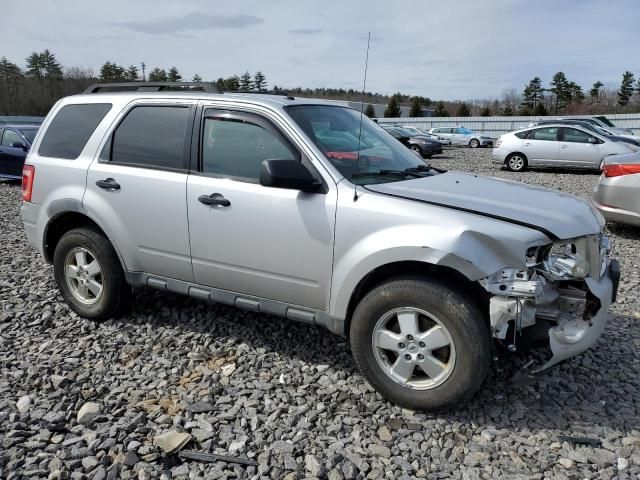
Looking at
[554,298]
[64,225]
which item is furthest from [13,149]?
[554,298]

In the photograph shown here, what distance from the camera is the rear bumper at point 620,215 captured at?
722 cm

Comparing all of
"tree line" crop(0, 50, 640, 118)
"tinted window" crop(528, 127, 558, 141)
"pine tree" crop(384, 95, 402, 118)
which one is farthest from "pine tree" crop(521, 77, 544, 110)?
"tinted window" crop(528, 127, 558, 141)

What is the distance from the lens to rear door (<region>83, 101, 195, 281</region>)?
392 cm

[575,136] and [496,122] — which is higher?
[496,122]

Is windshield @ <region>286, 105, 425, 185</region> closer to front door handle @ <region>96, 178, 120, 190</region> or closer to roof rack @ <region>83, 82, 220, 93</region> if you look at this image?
roof rack @ <region>83, 82, 220, 93</region>

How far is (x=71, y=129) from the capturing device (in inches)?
179

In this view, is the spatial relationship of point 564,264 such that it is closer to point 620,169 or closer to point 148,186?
point 148,186

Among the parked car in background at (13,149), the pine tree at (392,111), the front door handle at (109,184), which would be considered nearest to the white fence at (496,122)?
the pine tree at (392,111)

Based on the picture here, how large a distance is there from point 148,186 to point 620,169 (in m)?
6.34

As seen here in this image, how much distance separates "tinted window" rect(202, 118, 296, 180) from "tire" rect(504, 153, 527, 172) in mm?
15770

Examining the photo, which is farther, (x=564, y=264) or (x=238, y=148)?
(x=238, y=148)

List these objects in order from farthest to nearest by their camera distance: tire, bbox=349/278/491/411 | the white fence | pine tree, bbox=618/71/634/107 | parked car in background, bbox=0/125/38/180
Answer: pine tree, bbox=618/71/634/107 < the white fence < parked car in background, bbox=0/125/38/180 < tire, bbox=349/278/491/411

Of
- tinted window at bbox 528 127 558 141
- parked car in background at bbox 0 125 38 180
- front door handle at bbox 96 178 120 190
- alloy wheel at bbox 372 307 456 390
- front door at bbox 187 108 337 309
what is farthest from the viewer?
tinted window at bbox 528 127 558 141

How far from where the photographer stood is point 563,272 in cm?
302
